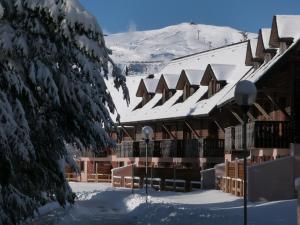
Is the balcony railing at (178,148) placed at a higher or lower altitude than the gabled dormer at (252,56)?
lower

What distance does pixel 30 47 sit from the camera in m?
8.68

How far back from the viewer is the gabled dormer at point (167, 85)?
4328 centimetres

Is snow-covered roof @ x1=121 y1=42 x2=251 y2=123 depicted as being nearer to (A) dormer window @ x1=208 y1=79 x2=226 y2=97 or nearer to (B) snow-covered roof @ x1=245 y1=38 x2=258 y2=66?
(A) dormer window @ x1=208 y1=79 x2=226 y2=97

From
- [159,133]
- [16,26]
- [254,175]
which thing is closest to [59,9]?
[16,26]

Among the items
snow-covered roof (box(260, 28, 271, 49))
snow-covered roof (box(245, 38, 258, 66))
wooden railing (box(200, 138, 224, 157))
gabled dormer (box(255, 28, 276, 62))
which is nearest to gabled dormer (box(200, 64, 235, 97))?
wooden railing (box(200, 138, 224, 157))

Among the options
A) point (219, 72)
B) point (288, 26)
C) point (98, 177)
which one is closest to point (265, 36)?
point (288, 26)

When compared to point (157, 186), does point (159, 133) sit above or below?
above

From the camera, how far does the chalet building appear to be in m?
25.2

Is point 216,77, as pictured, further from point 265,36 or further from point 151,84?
point 151,84

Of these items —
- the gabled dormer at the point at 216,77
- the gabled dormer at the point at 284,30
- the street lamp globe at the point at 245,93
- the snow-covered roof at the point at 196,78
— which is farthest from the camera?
the gabled dormer at the point at 216,77

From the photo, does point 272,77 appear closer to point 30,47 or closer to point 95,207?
point 95,207

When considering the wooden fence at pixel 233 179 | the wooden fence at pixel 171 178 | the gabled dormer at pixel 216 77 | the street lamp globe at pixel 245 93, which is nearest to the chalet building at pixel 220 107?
the gabled dormer at pixel 216 77

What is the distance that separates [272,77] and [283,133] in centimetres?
230

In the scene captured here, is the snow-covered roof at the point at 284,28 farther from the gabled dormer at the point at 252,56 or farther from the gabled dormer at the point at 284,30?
the gabled dormer at the point at 252,56
